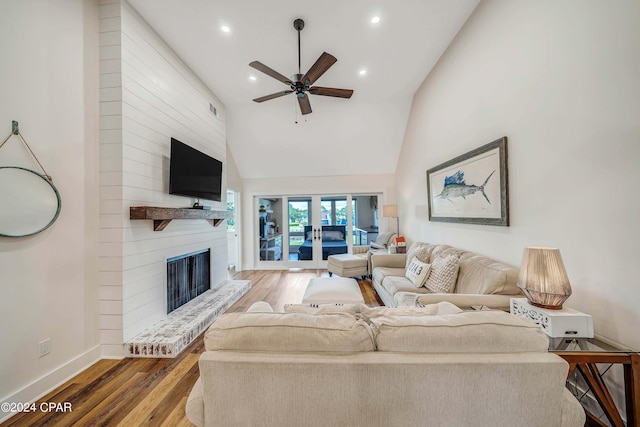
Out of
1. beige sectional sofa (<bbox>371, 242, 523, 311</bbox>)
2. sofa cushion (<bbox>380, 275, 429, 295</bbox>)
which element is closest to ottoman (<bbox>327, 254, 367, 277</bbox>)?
beige sectional sofa (<bbox>371, 242, 523, 311</bbox>)

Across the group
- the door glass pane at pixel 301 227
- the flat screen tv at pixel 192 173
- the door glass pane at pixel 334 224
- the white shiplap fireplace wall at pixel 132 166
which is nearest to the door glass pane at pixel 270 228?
the door glass pane at pixel 301 227

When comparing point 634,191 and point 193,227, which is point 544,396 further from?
point 193,227

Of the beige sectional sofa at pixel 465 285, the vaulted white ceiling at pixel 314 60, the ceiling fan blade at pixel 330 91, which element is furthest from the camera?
the ceiling fan blade at pixel 330 91

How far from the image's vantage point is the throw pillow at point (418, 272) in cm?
295

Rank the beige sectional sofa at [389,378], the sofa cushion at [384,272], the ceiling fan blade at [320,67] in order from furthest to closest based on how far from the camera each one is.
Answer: the sofa cushion at [384,272]
the ceiling fan blade at [320,67]
the beige sectional sofa at [389,378]

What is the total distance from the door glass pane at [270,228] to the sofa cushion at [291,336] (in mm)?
5191

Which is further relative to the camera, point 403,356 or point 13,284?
point 13,284

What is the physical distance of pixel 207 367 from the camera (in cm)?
97

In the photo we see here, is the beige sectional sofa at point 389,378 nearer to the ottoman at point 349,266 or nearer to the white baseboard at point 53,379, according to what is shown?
the white baseboard at point 53,379

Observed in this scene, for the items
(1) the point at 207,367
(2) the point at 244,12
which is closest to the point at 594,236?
(1) the point at 207,367

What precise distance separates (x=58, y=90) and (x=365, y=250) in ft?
16.6

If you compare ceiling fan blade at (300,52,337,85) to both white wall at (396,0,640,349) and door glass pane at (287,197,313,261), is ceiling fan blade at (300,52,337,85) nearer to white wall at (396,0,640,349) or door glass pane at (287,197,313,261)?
white wall at (396,0,640,349)

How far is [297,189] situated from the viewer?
6.05m

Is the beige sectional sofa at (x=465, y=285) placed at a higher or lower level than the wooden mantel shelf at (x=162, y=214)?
lower
